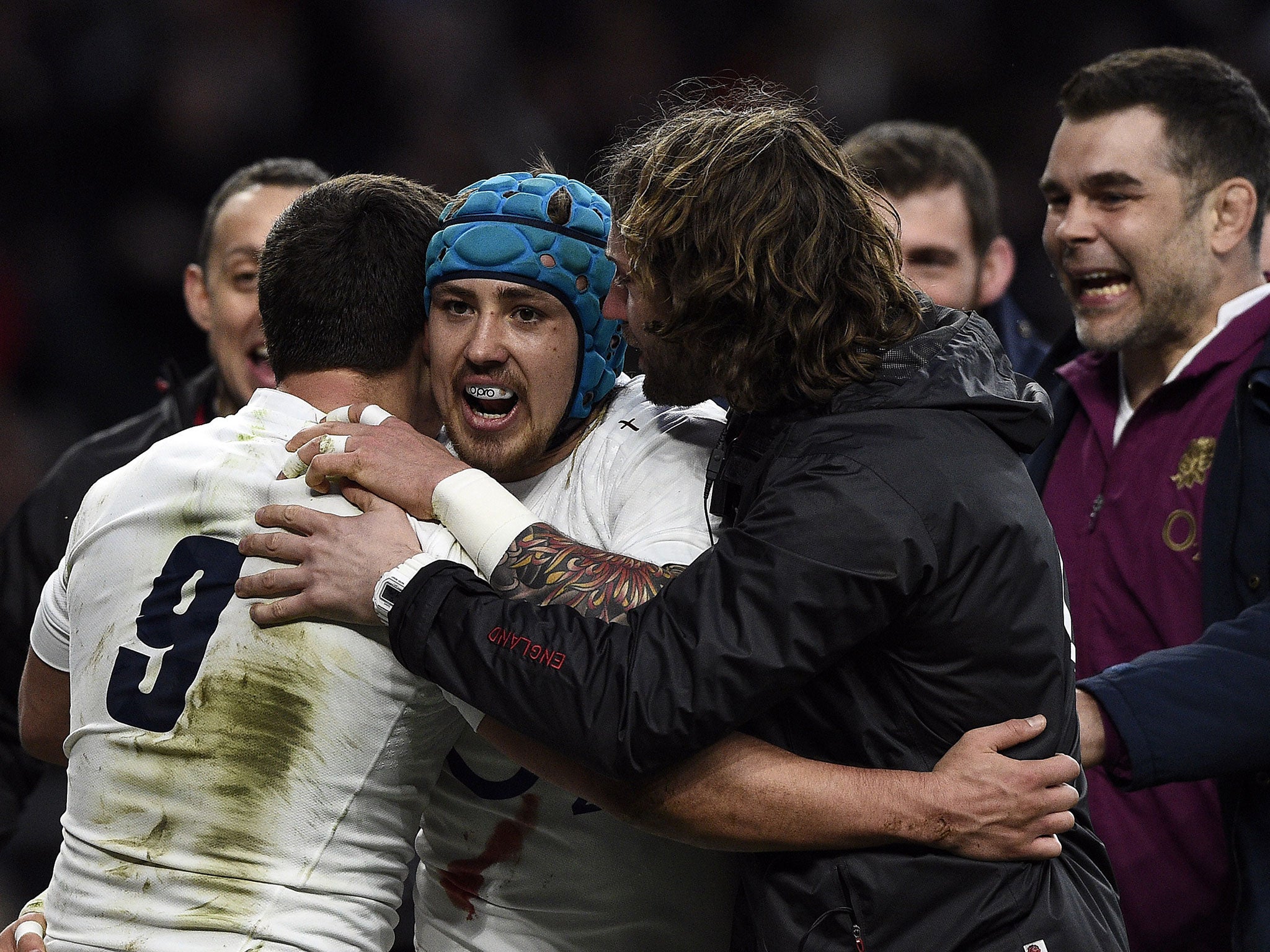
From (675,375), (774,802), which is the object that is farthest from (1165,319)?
(774,802)

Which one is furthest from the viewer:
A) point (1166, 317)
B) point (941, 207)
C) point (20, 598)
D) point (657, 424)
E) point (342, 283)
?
point (941, 207)

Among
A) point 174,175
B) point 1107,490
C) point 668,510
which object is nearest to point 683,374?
point 668,510

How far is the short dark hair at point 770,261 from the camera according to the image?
7.55ft

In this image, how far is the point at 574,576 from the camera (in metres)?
2.26

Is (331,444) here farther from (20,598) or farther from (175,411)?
(175,411)

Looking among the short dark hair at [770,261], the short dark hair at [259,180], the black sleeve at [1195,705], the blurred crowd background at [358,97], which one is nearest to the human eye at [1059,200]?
the black sleeve at [1195,705]

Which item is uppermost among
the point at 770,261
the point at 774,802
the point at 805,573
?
the point at 770,261

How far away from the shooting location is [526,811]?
8.68 ft

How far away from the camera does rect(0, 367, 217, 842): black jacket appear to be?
12.9ft

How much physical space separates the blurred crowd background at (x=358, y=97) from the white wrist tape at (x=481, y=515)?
16.5 ft

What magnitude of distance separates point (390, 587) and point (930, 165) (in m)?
3.40

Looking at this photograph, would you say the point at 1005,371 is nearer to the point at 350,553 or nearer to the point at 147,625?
the point at 350,553

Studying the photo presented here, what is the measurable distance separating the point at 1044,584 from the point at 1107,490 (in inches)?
63.3

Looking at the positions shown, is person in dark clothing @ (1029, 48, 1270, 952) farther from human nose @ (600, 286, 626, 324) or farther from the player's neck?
the player's neck
